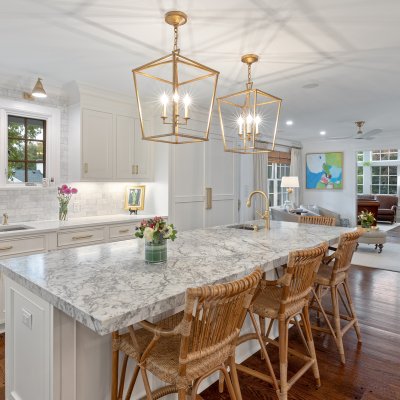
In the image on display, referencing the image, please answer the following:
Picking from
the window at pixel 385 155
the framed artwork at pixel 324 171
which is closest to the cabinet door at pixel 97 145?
the framed artwork at pixel 324 171

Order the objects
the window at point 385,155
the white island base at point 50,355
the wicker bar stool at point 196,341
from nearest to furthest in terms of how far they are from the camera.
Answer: the wicker bar stool at point 196,341 < the white island base at point 50,355 < the window at point 385,155

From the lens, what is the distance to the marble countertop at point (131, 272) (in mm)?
1300

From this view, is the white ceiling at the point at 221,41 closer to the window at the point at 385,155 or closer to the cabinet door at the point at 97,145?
the cabinet door at the point at 97,145

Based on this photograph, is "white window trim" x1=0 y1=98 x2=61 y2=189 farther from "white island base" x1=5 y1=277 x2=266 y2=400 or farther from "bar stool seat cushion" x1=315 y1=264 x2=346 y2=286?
"bar stool seat cushion" x1=315 y1=264 x2=346 y2=286

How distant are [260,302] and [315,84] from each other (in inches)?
115

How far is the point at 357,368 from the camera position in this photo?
8.25ft

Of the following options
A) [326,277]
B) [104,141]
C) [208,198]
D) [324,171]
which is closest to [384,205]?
[324,171]

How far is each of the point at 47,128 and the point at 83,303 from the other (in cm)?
334

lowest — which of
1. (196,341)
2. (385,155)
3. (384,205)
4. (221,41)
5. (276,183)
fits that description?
(196,341)

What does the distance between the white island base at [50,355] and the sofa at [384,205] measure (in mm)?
10906

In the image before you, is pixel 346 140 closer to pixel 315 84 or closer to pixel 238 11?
pixel 315 84

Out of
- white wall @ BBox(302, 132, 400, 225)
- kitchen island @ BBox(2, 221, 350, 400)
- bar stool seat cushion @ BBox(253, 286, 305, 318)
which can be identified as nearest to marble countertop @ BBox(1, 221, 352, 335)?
kitchen island @ BBox(2, 221, 350, 400)

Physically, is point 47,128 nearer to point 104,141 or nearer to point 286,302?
point 104,141

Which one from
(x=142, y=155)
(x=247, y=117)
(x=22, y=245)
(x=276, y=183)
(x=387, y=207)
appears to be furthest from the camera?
(x=387, y=207)
